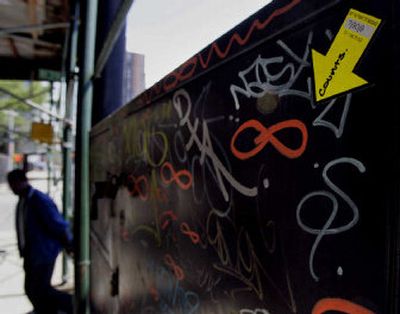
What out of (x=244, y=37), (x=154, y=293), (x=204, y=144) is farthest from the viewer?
(x=154, y=293)

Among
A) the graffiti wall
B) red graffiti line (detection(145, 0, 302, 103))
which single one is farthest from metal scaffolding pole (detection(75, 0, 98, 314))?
the graffiti wall

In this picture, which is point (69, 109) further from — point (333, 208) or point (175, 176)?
point (333, 208)

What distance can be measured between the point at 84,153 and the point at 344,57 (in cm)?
299

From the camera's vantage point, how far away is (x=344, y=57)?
2.97ft

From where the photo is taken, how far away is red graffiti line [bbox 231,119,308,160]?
3.34 feet

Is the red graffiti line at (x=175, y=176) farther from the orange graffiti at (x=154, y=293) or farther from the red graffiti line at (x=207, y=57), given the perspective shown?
the orange graffiti at (x=154, y=293)

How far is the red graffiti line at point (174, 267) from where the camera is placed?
1778mm

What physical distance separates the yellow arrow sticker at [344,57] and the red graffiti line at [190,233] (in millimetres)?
854

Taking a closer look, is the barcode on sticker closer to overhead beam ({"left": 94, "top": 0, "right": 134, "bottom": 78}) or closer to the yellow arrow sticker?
the yellow arrow sticker

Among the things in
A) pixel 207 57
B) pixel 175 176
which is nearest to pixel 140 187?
pixel 175 176

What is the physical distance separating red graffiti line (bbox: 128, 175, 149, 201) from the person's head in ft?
7.00

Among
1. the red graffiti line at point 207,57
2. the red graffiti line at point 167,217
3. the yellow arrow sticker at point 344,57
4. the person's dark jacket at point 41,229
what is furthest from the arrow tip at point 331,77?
the person's dark jacket at point 41,229

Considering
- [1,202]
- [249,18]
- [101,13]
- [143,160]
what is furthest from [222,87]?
[1,202]

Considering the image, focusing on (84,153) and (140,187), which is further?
(84,153)
